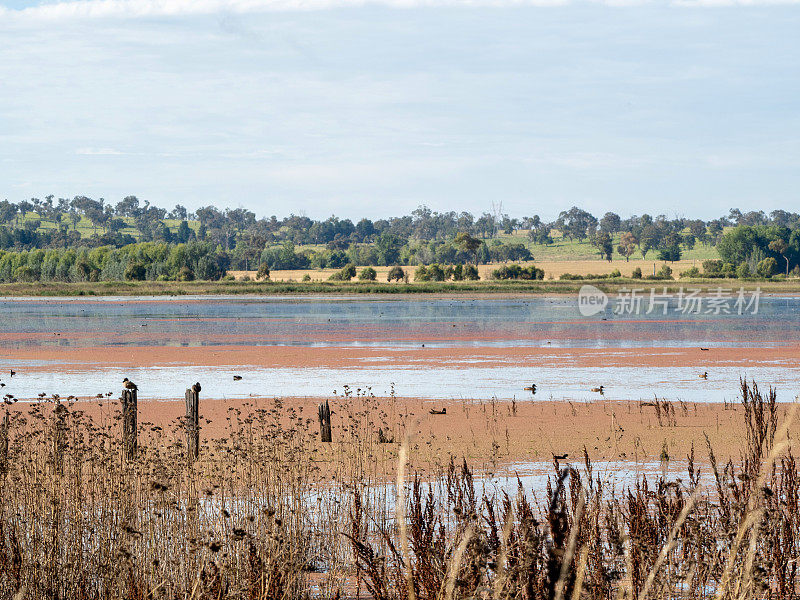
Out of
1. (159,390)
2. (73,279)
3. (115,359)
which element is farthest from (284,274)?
(159,390)

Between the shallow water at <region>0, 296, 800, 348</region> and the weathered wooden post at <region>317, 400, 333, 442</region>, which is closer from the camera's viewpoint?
the weathered wooden post at <region>317, 400, 333, 442</region>

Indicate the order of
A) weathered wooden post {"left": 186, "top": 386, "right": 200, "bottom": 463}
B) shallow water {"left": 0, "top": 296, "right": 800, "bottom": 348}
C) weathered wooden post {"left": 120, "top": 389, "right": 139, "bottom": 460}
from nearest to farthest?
weathered wooden post {"left": 120, "top": 389, "right": 139, "bottom": 460}, weathered wooden post {"left": 186, "top": 386, "right": 200, "bottom": 463}, shallow water {"left": 0, "top": 296, "right": 800, "bottom": 348}

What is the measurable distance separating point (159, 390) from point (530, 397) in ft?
34.3

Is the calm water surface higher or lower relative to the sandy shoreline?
lower

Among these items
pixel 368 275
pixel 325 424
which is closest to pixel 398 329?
pixel 325 424

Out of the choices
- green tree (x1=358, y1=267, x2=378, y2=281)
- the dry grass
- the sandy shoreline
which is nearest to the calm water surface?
the sandy shoreline

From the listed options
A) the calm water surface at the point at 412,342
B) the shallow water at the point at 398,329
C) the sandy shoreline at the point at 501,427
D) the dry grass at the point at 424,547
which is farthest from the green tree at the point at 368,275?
the dry grass at the point at 424,547

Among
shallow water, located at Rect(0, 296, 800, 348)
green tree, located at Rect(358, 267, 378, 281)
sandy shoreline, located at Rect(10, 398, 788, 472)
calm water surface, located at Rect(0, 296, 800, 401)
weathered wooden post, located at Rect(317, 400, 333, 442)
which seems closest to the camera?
sandy shoreline, located at Rect(10, 398, 788, 472)

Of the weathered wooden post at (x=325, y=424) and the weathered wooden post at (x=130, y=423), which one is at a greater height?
the weathered wooden post at (x=130, y=423)

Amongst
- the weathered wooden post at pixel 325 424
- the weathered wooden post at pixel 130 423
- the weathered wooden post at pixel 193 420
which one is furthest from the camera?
the weathered wooden post at pixel 325 424

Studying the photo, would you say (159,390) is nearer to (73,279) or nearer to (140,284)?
(140,284)

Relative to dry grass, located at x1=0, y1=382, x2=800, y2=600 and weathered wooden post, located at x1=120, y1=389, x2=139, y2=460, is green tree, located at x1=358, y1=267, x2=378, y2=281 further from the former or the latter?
dry grass, located at x1=0, y1=382, x2=800, y2=600

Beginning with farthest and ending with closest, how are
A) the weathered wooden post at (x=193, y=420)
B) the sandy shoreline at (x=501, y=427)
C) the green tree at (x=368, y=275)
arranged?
the green tree at (x=368, y=275)
the sandy shoreline at (x=501, y=427)
the weathered wooden post at (x=193, y=420)

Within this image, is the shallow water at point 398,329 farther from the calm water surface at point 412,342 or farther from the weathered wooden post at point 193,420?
the weathered wooden post at point 193,420
